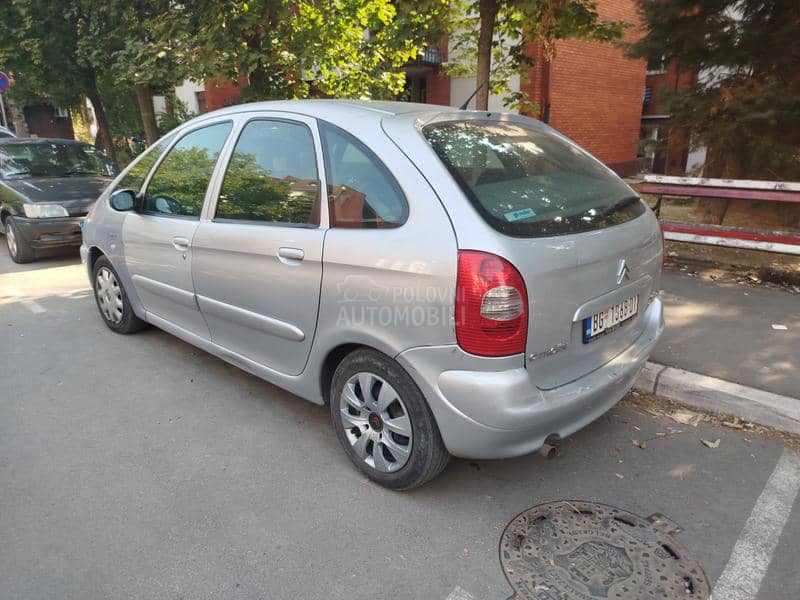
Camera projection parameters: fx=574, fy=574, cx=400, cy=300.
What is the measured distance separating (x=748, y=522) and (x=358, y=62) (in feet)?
25.3

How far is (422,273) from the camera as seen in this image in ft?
7.80

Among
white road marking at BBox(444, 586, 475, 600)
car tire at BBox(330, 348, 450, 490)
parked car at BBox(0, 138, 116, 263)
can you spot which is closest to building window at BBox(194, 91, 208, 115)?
parked car at BBox(0, 138, 116, 263)

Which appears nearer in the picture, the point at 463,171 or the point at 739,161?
the point at 463,171

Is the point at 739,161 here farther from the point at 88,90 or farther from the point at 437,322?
the point at 88,90

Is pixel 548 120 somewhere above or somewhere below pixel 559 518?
above

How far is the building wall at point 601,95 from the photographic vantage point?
44.9ft

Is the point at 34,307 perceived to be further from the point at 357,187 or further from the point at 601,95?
the point at 601,95

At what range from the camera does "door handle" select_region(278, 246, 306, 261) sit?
112 inches

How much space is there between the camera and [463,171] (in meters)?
2.57

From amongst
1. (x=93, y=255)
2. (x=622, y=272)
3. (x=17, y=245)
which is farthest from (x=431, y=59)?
(x=622, y=272)

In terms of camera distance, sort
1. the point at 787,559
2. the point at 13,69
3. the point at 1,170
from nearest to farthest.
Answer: the point at 787,559
the point at 1,170
the point at 13,69

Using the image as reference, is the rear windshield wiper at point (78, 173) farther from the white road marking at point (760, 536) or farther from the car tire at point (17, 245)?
the white road marking at point (760, 536)

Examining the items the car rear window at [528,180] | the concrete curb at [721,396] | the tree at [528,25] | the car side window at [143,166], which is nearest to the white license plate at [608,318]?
the car rear window at [528,180]

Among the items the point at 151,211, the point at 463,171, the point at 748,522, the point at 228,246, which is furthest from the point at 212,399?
the point at 748,522
